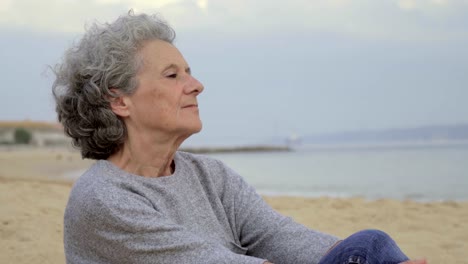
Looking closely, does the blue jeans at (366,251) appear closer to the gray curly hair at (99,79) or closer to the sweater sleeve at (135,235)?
the sweater sleeve at (135,235)

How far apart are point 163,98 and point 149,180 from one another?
277 millimetres

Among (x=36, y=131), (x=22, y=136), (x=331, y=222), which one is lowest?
(x=36, y=131)

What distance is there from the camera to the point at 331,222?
6.19 meters

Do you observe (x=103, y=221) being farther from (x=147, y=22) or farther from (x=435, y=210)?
(x=435, y=210)

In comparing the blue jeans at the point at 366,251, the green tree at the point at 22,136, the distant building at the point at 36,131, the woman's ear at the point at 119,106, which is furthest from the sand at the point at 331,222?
the distant building at the point at 36,131

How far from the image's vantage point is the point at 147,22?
2096 millimetres

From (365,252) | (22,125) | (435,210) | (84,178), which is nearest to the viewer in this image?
(365,252)

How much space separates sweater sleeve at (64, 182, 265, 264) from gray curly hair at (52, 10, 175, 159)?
0.95 feet

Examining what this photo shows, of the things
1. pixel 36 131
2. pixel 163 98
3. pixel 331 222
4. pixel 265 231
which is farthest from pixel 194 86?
pixel 36 131

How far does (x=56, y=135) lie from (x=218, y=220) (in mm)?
75211

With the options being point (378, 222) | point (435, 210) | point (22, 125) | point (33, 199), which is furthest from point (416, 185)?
point (22, 125)

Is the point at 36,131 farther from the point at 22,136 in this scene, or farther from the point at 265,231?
the point at 265,231

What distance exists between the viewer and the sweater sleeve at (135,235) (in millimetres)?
1764

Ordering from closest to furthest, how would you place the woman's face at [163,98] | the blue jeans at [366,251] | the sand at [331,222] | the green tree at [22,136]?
the blue jeans at [366,251] < the woman's face at [163,98] < the sand at [331,222] < the green tree at [22,136]
